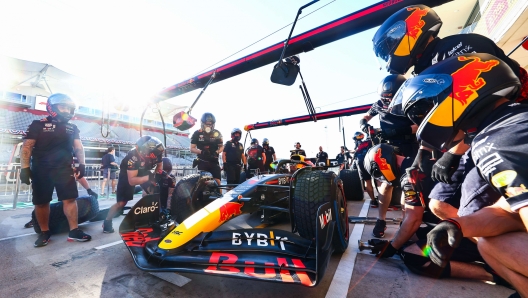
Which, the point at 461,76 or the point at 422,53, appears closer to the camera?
the point at 461,76

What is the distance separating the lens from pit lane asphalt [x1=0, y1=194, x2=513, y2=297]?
146 centimetres

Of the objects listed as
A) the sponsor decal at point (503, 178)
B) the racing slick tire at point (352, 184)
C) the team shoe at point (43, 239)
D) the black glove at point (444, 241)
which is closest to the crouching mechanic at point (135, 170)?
the team shoe at point (43, 239)

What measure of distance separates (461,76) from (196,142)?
4.14 m

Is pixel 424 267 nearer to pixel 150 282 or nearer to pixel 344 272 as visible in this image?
pixel 344 272

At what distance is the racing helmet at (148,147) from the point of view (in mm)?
3254

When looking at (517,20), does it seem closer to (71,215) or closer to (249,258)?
(249,258)

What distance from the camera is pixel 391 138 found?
9.93 ft

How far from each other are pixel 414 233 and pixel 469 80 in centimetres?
155

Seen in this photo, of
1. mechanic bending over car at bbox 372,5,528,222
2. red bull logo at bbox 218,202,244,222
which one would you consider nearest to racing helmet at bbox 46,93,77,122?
red bull logo at bbox 218,202,244,222

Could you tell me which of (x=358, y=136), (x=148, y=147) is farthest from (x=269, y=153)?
(x=148, y=147)

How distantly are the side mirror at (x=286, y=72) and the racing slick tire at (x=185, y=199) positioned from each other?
5.95 feet

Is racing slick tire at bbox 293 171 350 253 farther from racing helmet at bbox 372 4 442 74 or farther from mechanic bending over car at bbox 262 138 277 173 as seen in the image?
mechanic bending over car at bbox 262 138 277 173

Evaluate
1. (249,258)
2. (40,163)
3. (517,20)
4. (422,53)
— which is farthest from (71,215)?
(517,20)

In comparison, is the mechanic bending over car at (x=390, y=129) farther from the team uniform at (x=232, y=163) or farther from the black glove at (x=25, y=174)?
the black glove at (x=25, y=174)
